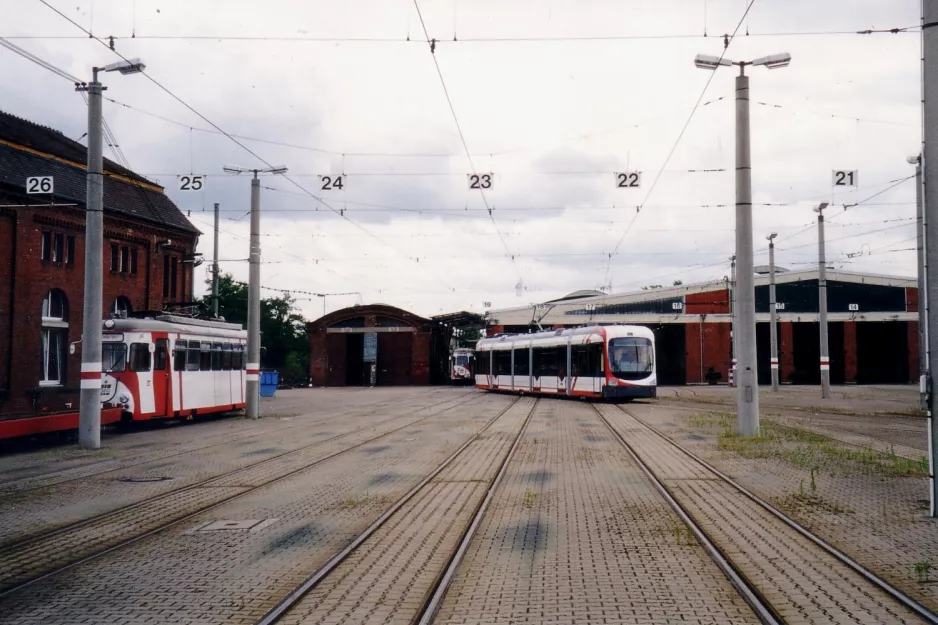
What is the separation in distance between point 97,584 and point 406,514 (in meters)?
3.79

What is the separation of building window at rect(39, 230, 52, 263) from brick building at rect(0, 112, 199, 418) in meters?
0.04

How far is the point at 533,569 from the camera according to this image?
730 centimetres

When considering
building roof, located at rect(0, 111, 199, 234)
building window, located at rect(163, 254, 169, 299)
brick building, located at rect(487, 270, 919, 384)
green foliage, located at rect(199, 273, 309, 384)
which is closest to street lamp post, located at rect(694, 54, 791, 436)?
building roof, located at rect(0, 111, 199, 234)

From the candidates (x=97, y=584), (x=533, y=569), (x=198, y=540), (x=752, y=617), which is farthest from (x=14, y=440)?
(x=752, y=617)

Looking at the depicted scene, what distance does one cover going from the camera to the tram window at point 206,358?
1075 inches

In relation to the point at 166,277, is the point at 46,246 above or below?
above

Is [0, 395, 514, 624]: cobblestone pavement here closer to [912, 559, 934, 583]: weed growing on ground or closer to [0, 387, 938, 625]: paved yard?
[0, 387, 938, 625]: paved yard

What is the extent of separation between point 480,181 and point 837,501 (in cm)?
1416

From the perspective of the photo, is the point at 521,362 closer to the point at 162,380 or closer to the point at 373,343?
the point at 162,380

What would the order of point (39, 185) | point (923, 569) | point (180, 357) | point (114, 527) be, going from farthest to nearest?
point (180, 357), point (39, 185), point (114, 527), point (923, 569)

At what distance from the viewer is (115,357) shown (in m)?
23.6

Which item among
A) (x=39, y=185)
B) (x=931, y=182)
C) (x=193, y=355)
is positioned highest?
(x=39, y=185)

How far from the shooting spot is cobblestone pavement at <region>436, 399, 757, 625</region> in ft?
19.7

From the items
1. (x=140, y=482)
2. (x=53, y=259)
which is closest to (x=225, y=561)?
(x=140, y=482)
